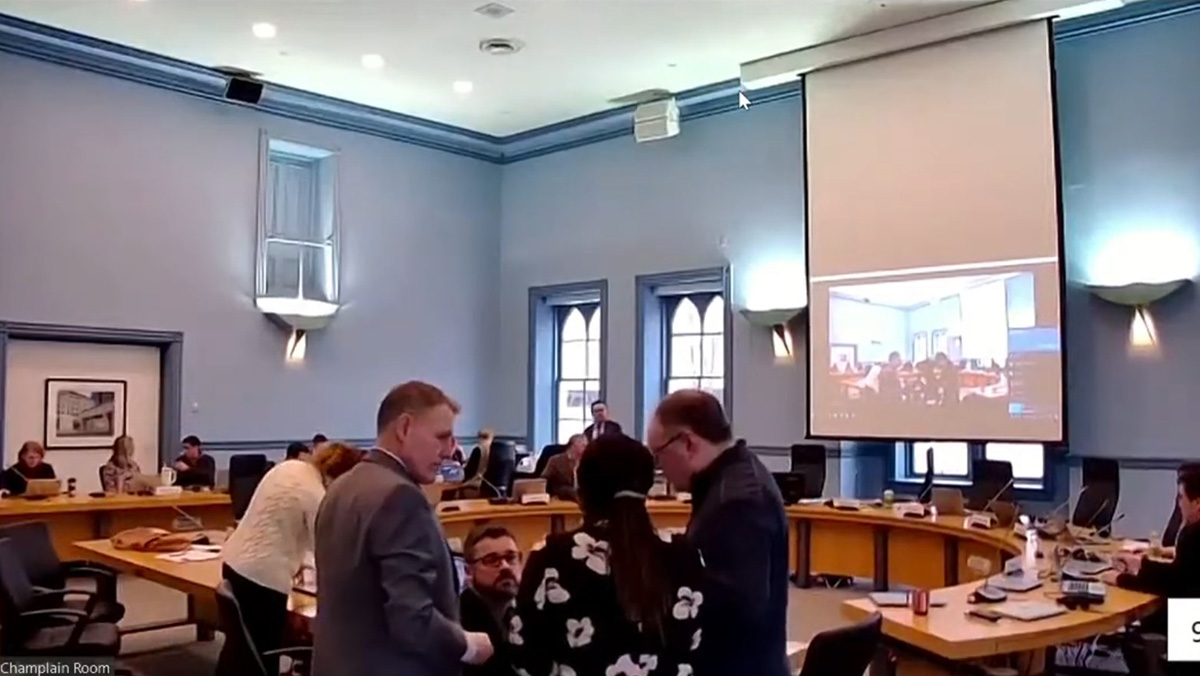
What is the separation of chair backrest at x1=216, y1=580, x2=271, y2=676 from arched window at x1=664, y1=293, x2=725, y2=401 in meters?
7.40

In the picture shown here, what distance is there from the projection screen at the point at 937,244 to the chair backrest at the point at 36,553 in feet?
20.2

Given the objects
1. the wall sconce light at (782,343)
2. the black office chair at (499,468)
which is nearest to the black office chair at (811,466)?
the wall sconce light at (782,343)

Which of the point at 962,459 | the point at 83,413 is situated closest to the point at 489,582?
the point at 962,459

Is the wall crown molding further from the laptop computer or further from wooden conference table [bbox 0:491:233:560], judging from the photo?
wooden conference table [bbox 0:491:233:560]

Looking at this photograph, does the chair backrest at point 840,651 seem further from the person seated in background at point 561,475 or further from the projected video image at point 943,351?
the projected video image at point 943,351

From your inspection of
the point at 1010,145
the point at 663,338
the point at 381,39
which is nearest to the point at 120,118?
the point at 381,39

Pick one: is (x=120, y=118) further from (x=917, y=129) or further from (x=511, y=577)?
(x=511, y=577)

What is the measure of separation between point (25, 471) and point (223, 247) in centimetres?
293

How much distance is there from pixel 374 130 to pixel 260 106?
129 cm

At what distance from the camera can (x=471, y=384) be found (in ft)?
39.0

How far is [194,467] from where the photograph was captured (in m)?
8.56

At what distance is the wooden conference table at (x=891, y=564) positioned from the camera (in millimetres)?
3287

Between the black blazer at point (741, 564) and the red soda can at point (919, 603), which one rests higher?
the black blazer at point (741, 564)

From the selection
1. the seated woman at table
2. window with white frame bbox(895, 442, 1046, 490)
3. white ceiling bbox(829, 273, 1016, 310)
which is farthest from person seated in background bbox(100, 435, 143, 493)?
window with white frame bbox(895, 442, 1046, 490)
